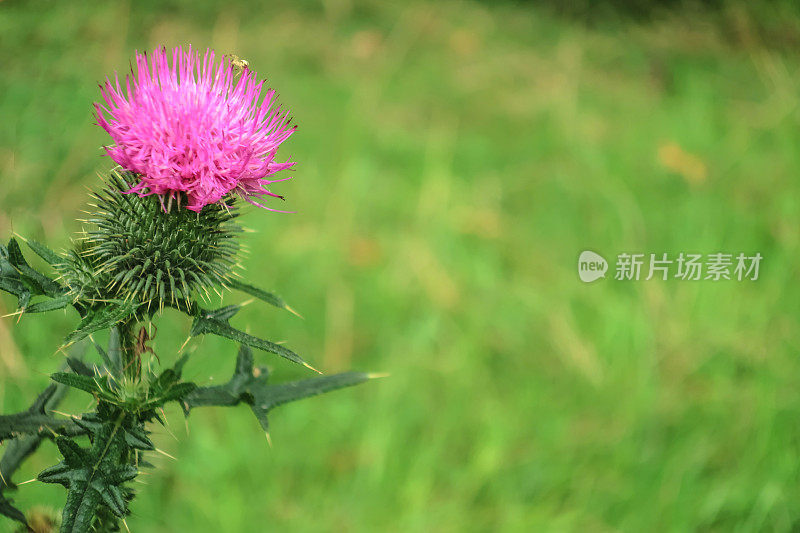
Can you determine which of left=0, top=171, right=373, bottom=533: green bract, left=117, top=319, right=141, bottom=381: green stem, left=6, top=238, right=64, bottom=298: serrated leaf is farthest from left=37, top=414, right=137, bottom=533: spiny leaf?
left=6, top=238, right=64, bottom=298: serrated leaf

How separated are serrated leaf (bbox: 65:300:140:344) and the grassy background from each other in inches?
15.5

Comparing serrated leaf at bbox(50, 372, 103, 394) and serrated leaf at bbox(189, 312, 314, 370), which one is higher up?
serrated leaf at bbox(189, 312, 314, 370)

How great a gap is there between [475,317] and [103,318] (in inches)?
99.8

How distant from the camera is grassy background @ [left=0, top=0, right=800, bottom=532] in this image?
8.24 ft

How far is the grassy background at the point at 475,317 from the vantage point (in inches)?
98.9

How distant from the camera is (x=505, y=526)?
2.42m

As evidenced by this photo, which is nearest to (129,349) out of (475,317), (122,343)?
(122,343)

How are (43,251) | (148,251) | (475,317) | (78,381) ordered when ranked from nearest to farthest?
1. (78,381)
2. (43,251)
3. (148,251)
4. (475,317)

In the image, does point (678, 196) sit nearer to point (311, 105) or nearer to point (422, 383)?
point (422, 383)

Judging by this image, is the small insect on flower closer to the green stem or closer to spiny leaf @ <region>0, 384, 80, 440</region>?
the green stem

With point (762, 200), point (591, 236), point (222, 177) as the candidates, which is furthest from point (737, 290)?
point (222, 177)

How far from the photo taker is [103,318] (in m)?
0.98

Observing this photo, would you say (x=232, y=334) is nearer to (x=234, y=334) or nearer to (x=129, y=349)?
(x=234, y=334)

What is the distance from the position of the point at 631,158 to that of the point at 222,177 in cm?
432
